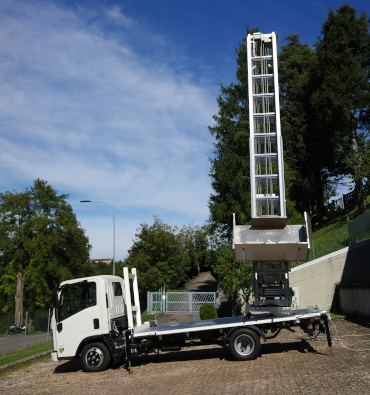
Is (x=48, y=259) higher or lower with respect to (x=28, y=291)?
higher

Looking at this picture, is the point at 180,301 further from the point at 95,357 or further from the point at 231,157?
the point at 95,357

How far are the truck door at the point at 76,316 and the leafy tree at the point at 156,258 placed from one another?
24164 millimetres

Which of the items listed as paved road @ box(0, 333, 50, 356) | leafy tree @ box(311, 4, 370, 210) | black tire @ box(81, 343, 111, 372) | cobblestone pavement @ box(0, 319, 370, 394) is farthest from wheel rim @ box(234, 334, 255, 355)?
leafy tree @ box(311, 4, 370, 210)

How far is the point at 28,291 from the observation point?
143ft

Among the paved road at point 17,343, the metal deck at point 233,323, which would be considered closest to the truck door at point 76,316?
the metal deck at point 233,323

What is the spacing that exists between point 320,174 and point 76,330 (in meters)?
34.8

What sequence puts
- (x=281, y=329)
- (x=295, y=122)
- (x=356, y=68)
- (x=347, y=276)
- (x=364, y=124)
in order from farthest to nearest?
1. (x=295, y=122)
2. (x=364, y=124)
3. (x=356, y=68)
4. (x=347, y=276)
5. (x=281, y=329)

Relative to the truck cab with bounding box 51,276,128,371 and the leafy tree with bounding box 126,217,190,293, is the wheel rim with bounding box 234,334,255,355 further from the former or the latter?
the leafy tree with bounding box 126,217,190,293

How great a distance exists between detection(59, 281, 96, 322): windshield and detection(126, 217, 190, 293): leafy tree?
24143mm

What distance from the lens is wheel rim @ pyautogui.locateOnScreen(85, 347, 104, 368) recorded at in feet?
34.5

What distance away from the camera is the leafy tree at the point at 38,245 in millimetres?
41406

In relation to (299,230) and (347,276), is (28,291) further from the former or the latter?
(299,230)

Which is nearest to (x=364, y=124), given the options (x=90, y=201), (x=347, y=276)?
(x=347, y=276)

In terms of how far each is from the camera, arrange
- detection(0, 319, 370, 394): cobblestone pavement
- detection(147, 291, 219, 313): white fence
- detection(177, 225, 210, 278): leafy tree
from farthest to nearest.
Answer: detection(177, 225, 210, 278): leafy tree, detection(147, 291, 219, 313): white fence, detection(0, 319, 370, 394): cobblestone pavement
